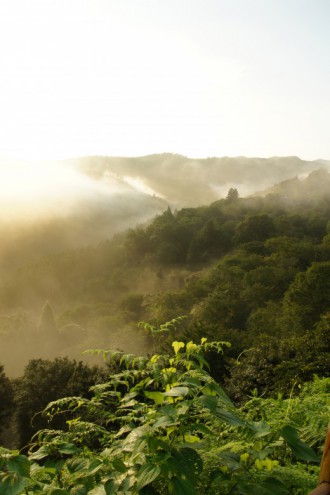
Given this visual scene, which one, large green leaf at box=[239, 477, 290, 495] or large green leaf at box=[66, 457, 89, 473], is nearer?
large green leaf at box=[239, 477, 290, 495]

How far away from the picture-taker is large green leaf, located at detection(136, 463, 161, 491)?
1741 mm

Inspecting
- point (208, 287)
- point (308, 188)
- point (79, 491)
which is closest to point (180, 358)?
point (79, 491)

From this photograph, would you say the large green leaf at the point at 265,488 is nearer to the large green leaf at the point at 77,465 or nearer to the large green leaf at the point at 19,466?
the large green leaf at the point at 77,465

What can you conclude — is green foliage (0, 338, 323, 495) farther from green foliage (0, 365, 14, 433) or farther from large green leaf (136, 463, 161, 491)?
green foliage (0, 365, 14, 433)

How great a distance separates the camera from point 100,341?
39.8 meters

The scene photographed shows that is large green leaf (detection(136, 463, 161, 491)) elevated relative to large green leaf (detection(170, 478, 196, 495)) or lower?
elevated

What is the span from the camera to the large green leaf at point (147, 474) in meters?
1.74

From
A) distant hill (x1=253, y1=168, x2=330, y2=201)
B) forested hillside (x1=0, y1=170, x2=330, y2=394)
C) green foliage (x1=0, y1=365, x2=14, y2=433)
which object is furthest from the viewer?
distant hill (x1=253, y1=168, x2=330, y2=201)

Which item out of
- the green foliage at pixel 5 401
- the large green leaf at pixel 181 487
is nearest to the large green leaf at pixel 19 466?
the large green leaf at pixel 181 487

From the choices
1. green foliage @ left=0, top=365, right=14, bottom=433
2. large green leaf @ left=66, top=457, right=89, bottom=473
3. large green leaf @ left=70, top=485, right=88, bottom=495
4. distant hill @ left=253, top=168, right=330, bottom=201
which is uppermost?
distant hill @ left=253, top=168, right=330, bottom=201

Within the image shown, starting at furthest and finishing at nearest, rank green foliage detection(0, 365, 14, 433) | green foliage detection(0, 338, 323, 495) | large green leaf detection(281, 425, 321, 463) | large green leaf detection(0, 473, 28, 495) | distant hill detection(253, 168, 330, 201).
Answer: distant hill detection(253, 168, 330, 201) → green foliage detection(0, 365, 14, 433) → large green leaf detection(281, 425, 321, 463) → green foliage detection(0, 338, 323, 495) → large green leaf detection(0, 473, 28, 495)

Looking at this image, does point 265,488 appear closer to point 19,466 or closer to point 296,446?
point 296,446

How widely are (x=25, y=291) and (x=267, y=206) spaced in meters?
42.2

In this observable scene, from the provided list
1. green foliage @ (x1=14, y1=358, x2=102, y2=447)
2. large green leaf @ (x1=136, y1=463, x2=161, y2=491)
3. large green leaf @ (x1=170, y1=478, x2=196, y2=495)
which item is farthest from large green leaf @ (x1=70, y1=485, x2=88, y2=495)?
green foliage @ (x1=14, y1=358, x2=102, y2=447)
